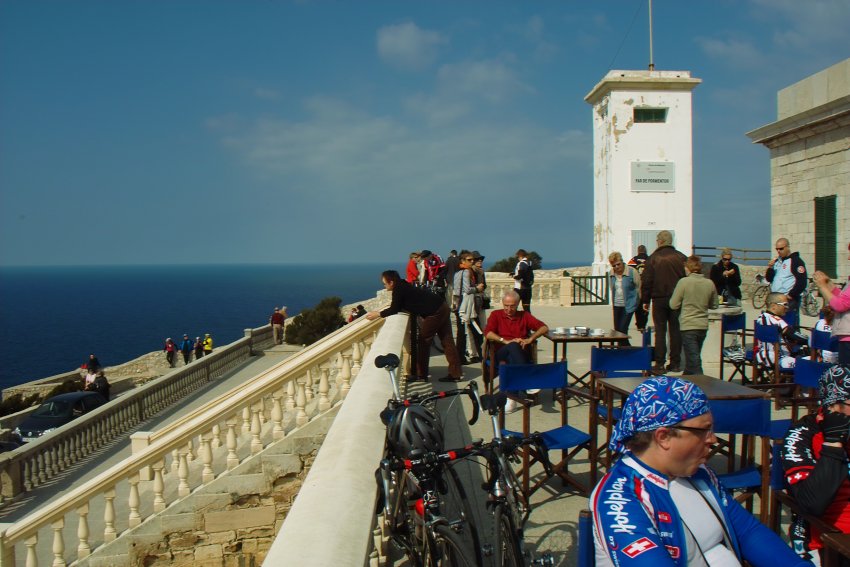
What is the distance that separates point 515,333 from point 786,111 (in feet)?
41.3

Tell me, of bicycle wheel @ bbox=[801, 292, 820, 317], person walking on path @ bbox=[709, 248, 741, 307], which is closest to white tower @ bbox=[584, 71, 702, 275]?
person walking on path @ bbox=[709, 248, 741, 307]

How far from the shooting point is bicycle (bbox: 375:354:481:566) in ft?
10.1

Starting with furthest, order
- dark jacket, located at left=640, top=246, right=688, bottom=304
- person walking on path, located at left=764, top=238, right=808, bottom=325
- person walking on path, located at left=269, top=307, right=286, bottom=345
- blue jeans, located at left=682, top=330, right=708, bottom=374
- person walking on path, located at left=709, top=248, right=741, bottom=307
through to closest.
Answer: person walking on path, located at left=269, top=307, right=286, bottom=345, person walking on path, located at left=709, top=248, right=741, bottom=307, person walking on path, located at left=764, top=238, right=808, bottom=325, dark jacket, located at left=640, top=246, right=688, bottom=304, blue jeans, located at left=682, top=330, right=708, bottom=374

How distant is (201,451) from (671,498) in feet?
20.9

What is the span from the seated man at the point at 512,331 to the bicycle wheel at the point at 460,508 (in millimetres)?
4023

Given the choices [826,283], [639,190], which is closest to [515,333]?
[826,283]

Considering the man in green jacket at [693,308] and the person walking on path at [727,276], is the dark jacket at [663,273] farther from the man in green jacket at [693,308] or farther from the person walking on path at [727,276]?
the person walking on path at [727,276]

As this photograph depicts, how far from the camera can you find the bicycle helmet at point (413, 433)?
12.0 ft

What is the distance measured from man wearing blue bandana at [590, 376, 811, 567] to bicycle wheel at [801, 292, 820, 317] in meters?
15.7

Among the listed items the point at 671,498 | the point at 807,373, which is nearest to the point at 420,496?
the point at 671,498

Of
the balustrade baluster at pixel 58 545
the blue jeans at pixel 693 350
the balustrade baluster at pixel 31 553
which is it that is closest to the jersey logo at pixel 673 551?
the blue jeans at pixel 693 350

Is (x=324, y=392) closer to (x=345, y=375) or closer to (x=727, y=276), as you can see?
(x=345, y=375)

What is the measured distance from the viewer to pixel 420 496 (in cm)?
347

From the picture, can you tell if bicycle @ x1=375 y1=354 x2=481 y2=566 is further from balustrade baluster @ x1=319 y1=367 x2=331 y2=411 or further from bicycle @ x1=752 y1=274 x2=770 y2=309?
bicycle @ x1=752 y1=274 x2=770 y2=309
